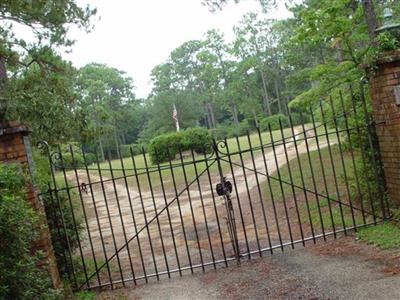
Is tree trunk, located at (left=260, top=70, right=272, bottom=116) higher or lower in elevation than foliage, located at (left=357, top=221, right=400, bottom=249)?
higher

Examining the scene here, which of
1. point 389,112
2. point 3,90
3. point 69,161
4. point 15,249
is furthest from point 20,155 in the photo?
point 69,161

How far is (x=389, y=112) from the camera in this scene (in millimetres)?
6062

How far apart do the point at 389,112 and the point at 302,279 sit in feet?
8.38

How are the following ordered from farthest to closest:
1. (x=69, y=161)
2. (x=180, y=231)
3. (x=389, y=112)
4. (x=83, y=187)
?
(x=69, y=161), (x=180, y=231), (x=389, y=112), (x=83, y=187)

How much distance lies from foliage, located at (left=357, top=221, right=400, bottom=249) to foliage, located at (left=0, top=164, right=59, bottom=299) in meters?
3.68

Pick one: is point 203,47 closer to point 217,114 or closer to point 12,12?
point 217,114

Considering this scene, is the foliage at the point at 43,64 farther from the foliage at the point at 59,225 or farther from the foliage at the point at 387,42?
the foliage at the point at 387,42

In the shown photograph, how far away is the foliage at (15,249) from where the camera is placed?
158 inches


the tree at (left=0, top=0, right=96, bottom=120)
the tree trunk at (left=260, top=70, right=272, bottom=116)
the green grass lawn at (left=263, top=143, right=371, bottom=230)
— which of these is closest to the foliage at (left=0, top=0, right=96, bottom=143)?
the tree at (left=0, top=0, right=96, bottom=120)

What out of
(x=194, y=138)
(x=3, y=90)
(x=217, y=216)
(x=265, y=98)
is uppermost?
(x=265, y=98)

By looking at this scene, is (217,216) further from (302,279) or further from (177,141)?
(177,141)

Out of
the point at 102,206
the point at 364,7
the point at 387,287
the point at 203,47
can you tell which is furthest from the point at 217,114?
the point at 387,287

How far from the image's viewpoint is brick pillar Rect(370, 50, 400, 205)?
5.91m

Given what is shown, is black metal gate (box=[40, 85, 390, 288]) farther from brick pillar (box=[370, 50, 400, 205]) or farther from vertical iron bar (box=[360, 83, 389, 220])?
brick pillar (box=[370, 50, 400, 205])
